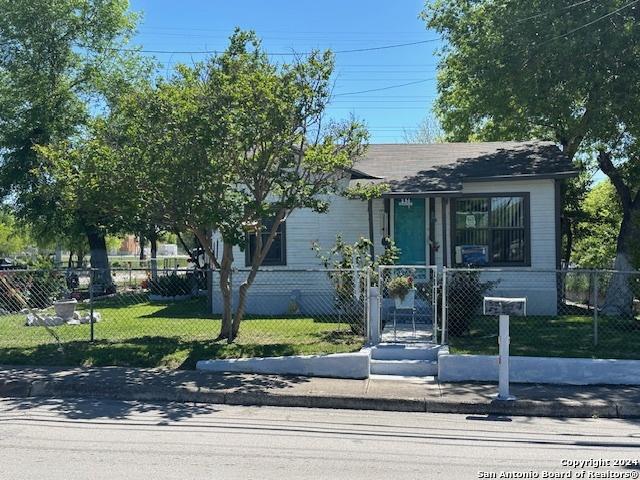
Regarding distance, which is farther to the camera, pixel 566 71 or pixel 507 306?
pixel 566 71

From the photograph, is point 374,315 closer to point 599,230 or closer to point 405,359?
point 405,359

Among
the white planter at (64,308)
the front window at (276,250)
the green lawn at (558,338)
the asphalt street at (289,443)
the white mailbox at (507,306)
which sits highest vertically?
the front window at (276,250)

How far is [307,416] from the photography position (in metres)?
7.31

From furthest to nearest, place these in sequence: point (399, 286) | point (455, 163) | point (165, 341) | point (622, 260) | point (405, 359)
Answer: point (455, 163), point (622, 260), point (165, 341), point (399, 286), point (405, 359)

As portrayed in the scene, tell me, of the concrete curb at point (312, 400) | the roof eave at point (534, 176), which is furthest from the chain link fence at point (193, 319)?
the roof eave at point (534, 176)

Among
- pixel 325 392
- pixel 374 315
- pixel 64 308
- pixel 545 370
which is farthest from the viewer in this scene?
pixel 64 308

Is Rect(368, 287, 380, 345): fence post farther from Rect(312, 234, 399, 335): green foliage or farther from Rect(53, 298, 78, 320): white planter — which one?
Rect(53, 298, 78, 320): white planter

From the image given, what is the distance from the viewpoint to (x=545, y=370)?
28.1 ft

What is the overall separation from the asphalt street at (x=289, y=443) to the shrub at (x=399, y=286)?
11.0ft

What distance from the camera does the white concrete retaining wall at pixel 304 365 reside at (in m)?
8.92

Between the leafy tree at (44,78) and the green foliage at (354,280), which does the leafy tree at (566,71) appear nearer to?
the green foliage at (354,280)

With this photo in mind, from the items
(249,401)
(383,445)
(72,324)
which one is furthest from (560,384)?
(72,324)

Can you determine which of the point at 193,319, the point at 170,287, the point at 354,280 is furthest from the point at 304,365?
the point at 170,287

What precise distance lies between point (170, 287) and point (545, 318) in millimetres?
12212
